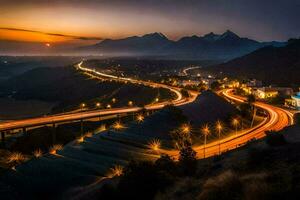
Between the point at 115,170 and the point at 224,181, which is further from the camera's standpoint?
the point at 115,170

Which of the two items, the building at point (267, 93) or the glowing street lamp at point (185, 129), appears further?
the building at point (267, 93)

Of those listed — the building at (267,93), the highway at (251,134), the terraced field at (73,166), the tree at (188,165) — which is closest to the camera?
the tree at (188,165)

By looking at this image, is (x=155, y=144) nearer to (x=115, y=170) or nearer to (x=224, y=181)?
(x=115, y=170)

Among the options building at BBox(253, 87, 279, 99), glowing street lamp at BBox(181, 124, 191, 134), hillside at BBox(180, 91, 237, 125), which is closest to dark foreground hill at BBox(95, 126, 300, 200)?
glowing street lamp at BBox(181, 124, 191, 134)

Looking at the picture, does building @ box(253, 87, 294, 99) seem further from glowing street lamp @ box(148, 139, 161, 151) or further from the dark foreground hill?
the dark foreground hill

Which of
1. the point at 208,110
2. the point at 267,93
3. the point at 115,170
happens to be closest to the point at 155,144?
the point at 115,170

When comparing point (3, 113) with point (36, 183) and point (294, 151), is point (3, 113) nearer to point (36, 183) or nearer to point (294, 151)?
point (36, 183)

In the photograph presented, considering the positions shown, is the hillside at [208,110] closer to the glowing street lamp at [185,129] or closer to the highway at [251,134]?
the glowing street lamp at [185,129]

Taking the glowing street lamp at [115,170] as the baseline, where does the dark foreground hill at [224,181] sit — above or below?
above

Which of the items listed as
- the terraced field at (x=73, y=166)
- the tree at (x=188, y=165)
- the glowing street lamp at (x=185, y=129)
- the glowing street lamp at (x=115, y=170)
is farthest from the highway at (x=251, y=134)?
the tree at (x=188, y=165)
